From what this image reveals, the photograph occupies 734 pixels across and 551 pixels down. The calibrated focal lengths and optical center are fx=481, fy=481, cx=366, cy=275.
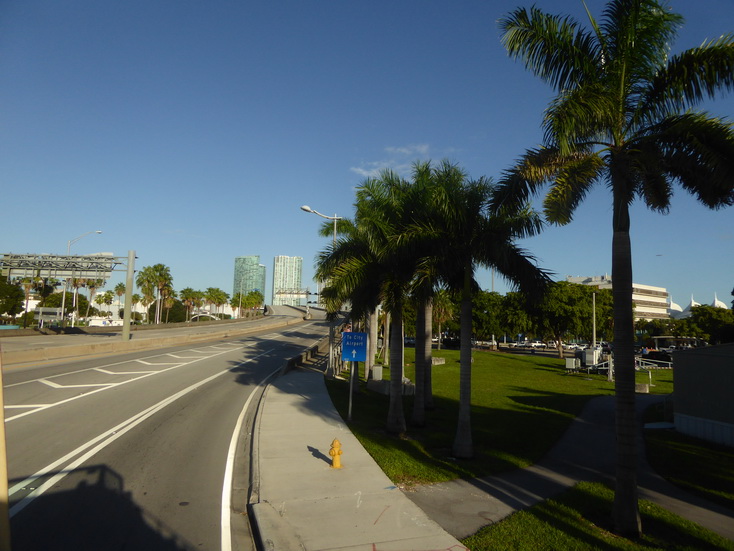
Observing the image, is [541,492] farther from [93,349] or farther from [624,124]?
[93,349]

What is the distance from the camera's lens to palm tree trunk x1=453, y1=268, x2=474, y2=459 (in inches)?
475

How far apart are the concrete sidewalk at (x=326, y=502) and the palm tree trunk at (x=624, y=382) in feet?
10.2

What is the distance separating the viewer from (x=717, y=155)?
792 cm

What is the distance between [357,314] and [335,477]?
7031 millimetres

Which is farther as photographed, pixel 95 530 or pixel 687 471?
pixel 687 471

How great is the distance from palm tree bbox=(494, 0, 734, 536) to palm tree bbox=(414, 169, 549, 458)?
286 cm

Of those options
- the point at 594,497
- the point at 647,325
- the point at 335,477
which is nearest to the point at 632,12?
the point at 594,497

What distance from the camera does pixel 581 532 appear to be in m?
7.65

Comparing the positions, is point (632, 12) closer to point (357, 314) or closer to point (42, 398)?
point (357, 314)

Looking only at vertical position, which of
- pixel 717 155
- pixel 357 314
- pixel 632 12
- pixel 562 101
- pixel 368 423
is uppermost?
pixel 632 12

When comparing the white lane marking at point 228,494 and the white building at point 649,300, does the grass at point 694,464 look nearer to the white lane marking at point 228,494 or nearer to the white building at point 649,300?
the white lane marking at point 228,494

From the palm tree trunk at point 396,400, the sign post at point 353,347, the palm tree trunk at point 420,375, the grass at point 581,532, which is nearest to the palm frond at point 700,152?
the grass at point 581,532

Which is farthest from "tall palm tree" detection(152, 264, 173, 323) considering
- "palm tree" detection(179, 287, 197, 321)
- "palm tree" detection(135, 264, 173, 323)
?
"palm tree" detection(179, 287, 197, 321)

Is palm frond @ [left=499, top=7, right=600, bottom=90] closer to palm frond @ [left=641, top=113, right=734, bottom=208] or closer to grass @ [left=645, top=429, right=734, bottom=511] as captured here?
palm frond @ [left=641, top=113, right=734, bottom=208]
